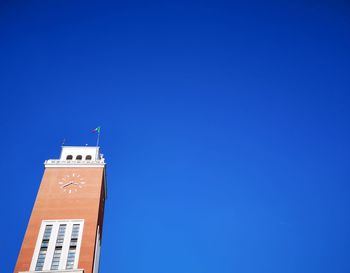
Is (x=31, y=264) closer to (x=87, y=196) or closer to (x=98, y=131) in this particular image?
(x=87, y=196)

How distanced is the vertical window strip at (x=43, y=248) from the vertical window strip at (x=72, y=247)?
344cm

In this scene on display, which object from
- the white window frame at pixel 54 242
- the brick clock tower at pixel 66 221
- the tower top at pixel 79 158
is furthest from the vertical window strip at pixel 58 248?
the tower top at pixel 79 158

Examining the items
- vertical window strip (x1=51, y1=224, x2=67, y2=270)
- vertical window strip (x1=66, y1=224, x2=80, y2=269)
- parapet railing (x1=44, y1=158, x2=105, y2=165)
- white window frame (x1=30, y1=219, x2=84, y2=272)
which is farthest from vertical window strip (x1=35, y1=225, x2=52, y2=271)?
parapet railing (x1=44, y1=158, x2=105, y2=165)

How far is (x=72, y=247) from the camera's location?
180 feet

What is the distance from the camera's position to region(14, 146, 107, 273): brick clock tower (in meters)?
52.9

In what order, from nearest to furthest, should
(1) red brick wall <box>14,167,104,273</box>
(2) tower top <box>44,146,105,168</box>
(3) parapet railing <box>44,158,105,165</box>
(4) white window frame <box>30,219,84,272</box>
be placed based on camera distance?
(4) white window frame <box>30,219,84,272</box> < (1) red brick wall <box>14,167,104,273</box> < (3) parapet railing <box>44,158,105,165</box> < (2) tower top <box>44,146,105,168</box>

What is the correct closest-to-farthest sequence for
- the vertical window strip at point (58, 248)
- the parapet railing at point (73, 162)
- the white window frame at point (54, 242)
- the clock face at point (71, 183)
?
the white window frame at point (54, 242) < the vertical window strip at point (58, 248) < the clock face at point (71, 183) < the parapet railing at point (73, 162)

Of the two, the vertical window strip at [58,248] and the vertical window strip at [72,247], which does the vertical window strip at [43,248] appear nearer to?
the vertical window strip at [58,248]

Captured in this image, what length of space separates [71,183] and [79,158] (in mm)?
8512

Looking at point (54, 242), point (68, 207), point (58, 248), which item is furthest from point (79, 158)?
point (58, 248)

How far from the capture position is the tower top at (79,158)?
6524 cm

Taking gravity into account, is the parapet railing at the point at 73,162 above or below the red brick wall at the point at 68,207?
above

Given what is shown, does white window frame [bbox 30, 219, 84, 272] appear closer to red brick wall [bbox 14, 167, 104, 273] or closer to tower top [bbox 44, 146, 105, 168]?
red brick wall [bbox 14, 167, 104, 273]

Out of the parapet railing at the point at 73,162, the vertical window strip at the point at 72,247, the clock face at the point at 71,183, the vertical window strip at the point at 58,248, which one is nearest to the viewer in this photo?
the vertical window strip at the point at 58,248
